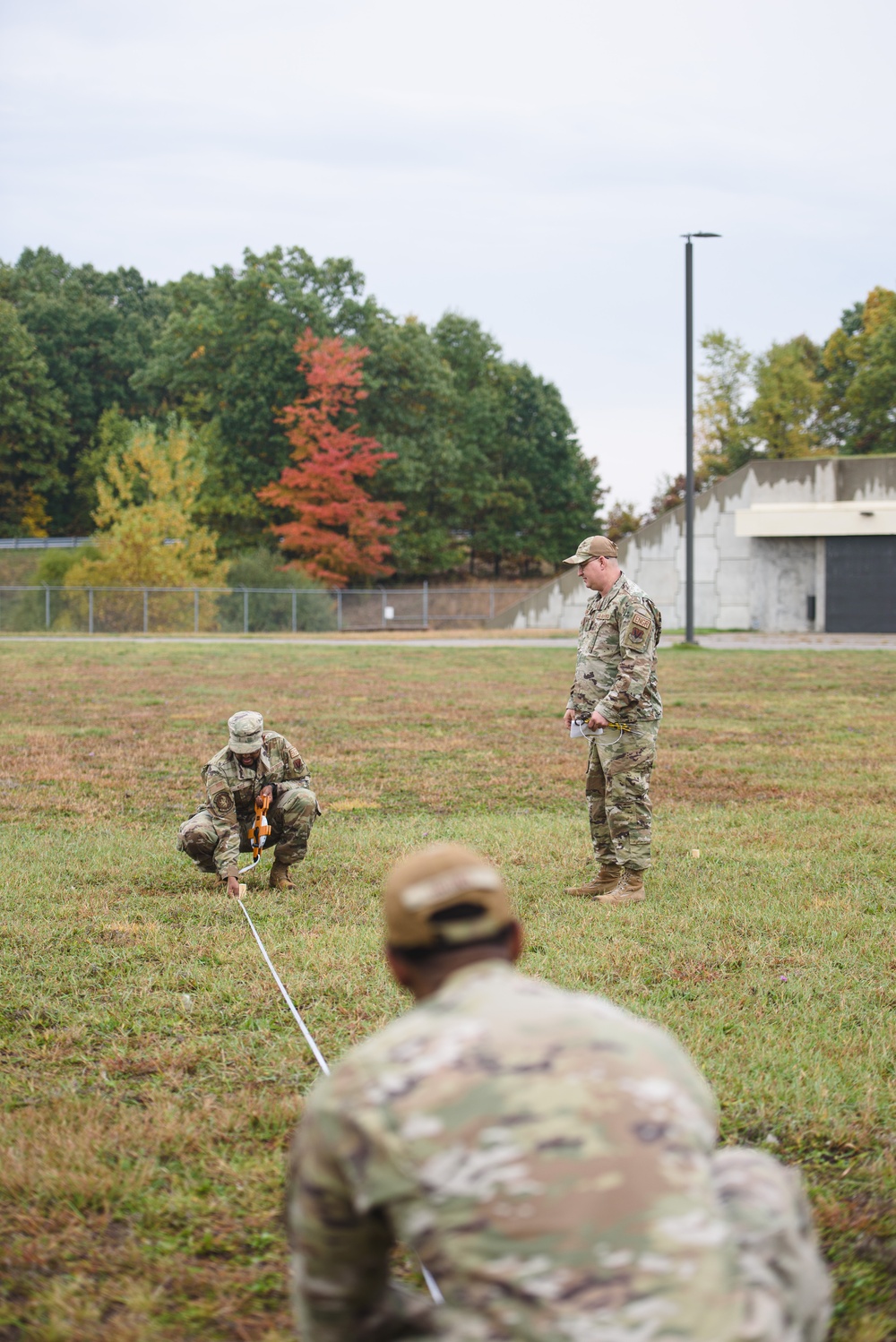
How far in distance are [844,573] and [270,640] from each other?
18271 millimetres

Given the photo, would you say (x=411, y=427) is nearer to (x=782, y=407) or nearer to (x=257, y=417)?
(x=257, y=417)

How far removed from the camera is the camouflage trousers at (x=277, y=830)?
7.27m

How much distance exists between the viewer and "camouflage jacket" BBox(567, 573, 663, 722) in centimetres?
726

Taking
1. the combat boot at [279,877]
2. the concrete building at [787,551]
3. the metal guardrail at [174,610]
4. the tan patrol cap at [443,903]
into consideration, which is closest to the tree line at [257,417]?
the metal guardrail at [174,610]

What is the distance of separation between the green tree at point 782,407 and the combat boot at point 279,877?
57173 mm

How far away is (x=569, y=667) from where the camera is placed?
25109mm

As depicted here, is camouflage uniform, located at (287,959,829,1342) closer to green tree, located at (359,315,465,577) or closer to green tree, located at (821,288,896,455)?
green tree, located at (359,315,465,577)

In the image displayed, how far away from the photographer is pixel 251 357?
52969 millimetres

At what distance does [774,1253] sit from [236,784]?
17.8ft

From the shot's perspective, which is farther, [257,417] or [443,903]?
[257,417]

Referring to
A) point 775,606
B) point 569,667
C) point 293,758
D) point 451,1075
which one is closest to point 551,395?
point 775,606

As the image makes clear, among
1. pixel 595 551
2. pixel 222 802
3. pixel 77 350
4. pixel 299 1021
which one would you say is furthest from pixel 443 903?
pixel 77 350

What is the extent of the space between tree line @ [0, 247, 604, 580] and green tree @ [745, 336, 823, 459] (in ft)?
32.3

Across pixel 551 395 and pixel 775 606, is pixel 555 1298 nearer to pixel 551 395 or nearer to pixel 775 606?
pixel 775 606
